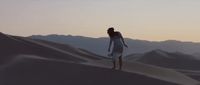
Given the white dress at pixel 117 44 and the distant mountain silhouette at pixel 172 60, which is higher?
the white dress at pixel 117 44

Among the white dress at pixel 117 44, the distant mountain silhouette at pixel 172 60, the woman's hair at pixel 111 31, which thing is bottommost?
the distant mountain silhouette at pixel 172 60

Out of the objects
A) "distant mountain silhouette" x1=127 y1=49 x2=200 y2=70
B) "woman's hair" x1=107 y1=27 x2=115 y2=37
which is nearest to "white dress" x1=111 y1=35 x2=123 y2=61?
"woman's hair" x1=107 y1=27 x2=115 y2=37

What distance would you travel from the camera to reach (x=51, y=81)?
1570cm

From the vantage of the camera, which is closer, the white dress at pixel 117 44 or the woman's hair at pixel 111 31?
the woman's hair at pixel 111 31

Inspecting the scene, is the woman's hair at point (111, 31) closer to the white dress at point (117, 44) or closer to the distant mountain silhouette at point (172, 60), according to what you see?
the white dress at point (117, 44)

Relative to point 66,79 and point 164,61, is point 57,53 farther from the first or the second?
point 164,61

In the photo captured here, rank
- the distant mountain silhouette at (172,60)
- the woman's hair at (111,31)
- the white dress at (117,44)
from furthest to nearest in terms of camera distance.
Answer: the distant mountain silhouette at (172,60) < the white dress at (117,44) < the woman's hair at (111,31)

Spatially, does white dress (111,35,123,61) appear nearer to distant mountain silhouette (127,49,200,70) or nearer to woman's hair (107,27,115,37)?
woman's hair (107,27,115,37)

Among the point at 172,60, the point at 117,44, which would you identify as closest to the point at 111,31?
the point at 117,44

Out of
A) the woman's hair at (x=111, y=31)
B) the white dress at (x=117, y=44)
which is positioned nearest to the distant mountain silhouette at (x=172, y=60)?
the white dress at (x=117, y=44)

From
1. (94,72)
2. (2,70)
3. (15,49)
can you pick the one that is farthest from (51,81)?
(15,49)

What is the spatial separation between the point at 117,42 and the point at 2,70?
4452mm

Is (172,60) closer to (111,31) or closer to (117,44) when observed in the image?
(117,44)

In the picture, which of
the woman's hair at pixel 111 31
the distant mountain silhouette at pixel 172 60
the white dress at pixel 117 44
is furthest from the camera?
the distant mountain silhouette at pixel 172 60
